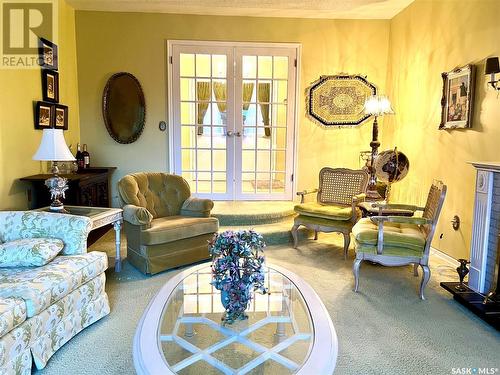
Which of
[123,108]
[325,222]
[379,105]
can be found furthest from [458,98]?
[123,108]

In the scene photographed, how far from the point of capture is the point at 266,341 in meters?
1.83

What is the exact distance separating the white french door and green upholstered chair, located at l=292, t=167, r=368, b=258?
108 cm

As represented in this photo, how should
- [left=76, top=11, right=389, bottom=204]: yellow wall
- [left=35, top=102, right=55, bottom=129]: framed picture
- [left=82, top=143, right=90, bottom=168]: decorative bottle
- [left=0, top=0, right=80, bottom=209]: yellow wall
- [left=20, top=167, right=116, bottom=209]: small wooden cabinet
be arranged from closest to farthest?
[left=0, top=0, right=80, bottom=209]: yellow wall < [left=20, top=167, right=116, bottom=209]: small wooden cabinet < [left=35, top=102, right=55, bottom=129]: framed picture < [left=82, top=143, right=90, bottom=168]: decorative bottle < [left=76, top=11, right=389, bottom=204]: yellow wall

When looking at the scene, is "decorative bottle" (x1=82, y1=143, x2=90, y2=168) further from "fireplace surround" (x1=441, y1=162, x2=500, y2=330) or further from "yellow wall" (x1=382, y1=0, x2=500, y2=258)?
"fireplace surround" (x1=441, y1=162, x2=500, y2=330)

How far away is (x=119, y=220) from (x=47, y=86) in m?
1.95

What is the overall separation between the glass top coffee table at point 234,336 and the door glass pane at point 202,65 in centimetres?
377

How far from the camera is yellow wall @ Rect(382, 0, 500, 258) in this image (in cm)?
328

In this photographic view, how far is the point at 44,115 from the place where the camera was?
407 cm

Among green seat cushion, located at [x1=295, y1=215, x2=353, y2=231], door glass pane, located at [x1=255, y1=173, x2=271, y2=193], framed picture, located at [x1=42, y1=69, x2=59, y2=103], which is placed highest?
framed picture, located at [x1=42, y1=69, x2=59, y2=103]

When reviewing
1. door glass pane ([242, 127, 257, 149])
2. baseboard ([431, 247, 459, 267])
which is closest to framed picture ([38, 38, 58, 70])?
door glass pane ([242, 127, 257, 149])

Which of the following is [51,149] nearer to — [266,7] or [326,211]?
[326,211]

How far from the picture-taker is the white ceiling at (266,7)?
184 inches

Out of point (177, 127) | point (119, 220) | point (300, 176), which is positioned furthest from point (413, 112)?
point (119, 220)

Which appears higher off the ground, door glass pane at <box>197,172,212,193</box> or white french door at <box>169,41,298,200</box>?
white french door at <box>169,41,298,200</box>
